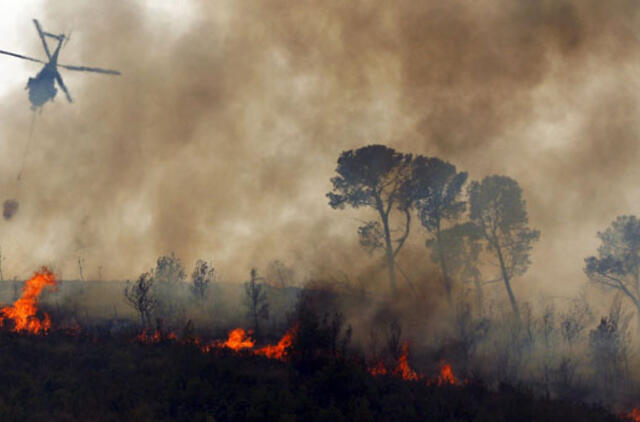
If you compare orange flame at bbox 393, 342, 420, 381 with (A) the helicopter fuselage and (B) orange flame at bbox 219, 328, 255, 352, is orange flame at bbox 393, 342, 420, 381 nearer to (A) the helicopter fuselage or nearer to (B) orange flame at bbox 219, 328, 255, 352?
(B) orange flame at bbox 219, 328, 255, 352

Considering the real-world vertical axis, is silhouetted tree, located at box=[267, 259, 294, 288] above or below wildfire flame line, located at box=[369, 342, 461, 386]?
above

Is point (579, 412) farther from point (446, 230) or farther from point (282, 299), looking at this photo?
point (282, 299)

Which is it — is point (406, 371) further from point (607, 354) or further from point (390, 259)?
point (607, 354)

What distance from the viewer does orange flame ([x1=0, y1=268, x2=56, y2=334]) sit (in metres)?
28.9

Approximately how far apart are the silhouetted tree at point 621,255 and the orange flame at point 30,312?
132ft

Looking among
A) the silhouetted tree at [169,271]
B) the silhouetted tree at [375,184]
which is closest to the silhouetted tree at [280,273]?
the silhouetted tree at [169,271]

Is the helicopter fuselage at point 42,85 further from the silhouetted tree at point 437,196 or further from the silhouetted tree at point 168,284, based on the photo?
the silhouetted tree at point 437,196

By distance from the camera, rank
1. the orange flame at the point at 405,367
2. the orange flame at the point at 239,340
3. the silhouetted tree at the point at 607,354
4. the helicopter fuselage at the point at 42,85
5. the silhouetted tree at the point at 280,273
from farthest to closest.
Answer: the silhouetted tree at the point at 280,273 < the helicopter fuselage at the point at 42,85 < the silhouetted tree at the point at 607,354 < the orange flame at the point at 239,340 < the orange flame at the point at 405,367

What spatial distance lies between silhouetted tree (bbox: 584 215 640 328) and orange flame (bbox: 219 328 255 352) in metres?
27.9

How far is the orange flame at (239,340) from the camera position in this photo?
28.0 metres

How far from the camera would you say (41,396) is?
15883mm

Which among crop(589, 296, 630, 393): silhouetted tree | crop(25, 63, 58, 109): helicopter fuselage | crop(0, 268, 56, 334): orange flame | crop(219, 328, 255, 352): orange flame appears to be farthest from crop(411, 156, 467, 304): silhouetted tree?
crop(25, 63, 58, 109): helicopter fuselage

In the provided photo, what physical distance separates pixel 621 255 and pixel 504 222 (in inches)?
355

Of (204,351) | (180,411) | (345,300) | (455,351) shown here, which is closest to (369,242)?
(345,300)
